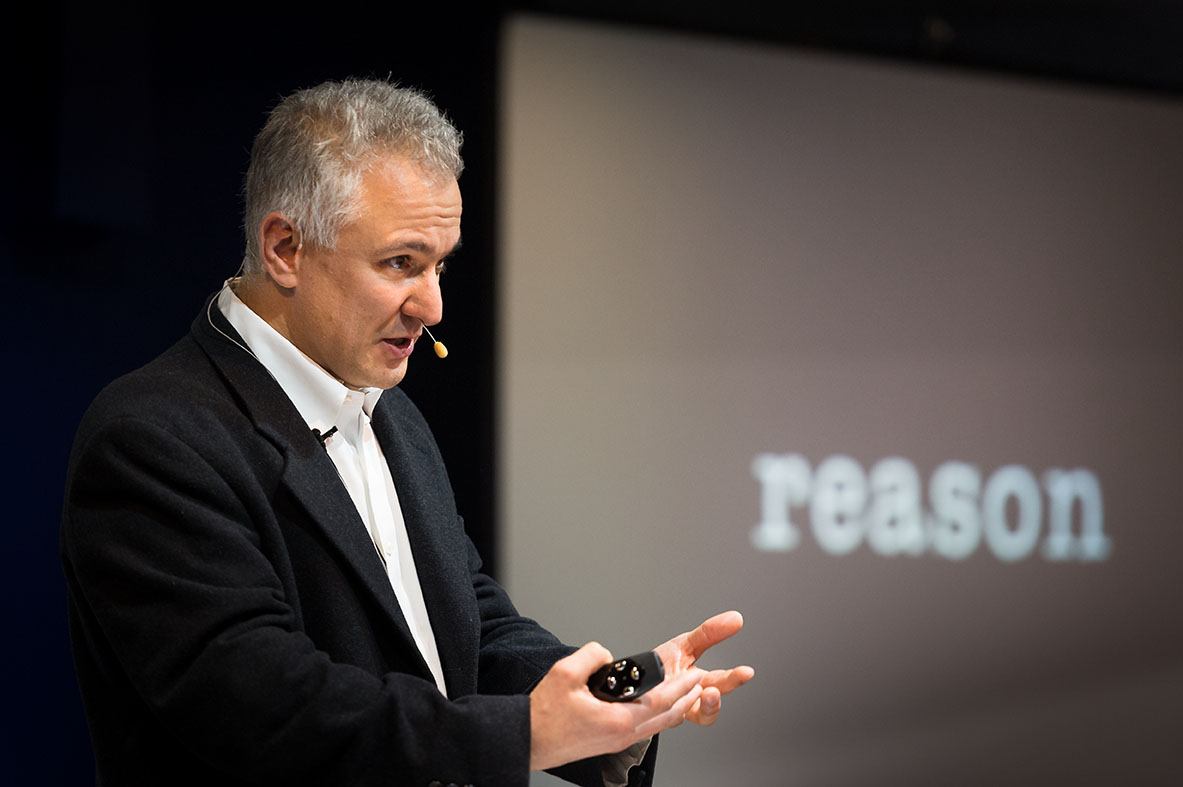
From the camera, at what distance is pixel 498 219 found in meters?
3.12

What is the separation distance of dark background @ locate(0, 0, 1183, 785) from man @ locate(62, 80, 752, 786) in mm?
1269

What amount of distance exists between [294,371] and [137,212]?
1.43m

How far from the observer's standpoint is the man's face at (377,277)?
144 centimetres

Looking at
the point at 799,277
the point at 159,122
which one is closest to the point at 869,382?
the point at 799,277

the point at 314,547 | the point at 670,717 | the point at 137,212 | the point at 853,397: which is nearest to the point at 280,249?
the point at 314,547

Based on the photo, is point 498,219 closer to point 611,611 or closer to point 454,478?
point 454,478

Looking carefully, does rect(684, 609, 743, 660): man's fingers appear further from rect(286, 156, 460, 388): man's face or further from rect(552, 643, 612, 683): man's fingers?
rect(286, 156, 460, 388): man's face

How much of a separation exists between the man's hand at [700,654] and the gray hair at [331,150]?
25.9 inches

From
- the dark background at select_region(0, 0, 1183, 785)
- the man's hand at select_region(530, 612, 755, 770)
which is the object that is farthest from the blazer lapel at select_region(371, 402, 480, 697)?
the dark background at select_region(0, 0, 1183, 785)

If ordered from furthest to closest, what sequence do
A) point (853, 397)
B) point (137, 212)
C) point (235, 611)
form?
point (853, 397), point (137, 212), point (235, 611)

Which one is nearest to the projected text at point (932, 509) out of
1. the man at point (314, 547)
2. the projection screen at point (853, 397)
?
the projection screen at point (853, 397)

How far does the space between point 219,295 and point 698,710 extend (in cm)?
81

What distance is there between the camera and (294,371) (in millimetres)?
1469

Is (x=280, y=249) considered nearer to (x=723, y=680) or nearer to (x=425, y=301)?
(x=425, y=301)
